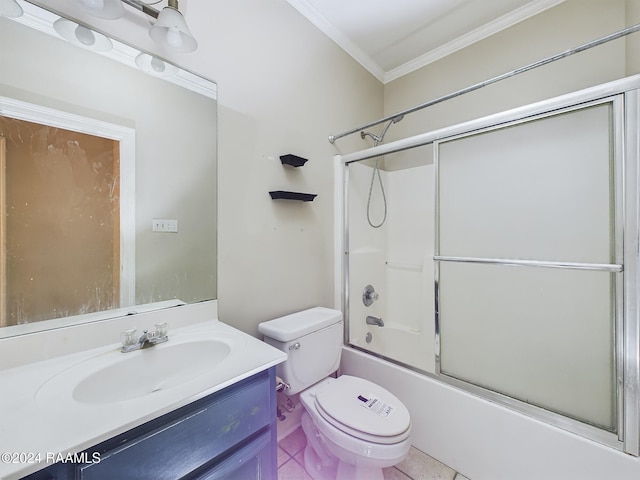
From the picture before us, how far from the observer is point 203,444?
72 centimetres

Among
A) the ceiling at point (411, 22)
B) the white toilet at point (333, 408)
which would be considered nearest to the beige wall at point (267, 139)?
the ceiling at point (411, 22)

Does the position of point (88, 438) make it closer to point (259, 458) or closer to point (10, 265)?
point (259, 458)

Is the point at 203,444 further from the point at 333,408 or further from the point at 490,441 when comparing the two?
the point at 490,441

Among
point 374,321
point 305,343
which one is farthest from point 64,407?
point 374,321

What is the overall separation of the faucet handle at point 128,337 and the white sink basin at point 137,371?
0.04m

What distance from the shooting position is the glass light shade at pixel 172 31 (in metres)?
1.01

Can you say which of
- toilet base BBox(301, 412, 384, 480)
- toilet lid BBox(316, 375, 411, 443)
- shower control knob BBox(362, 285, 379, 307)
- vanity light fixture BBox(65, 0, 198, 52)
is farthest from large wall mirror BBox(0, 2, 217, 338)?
shower control knob BBox(362, 285, 379, 307)

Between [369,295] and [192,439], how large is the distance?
1.64 m

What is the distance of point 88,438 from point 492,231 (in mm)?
1718

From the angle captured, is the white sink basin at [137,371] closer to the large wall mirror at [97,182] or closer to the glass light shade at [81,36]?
the large wall mirror at [97,182]

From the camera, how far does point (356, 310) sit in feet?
6.64

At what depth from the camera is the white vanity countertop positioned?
518 mm

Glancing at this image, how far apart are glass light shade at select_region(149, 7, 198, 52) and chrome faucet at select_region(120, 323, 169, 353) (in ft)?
3.67

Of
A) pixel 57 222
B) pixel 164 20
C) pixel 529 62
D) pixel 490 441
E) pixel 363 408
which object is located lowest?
pixel 490 441
